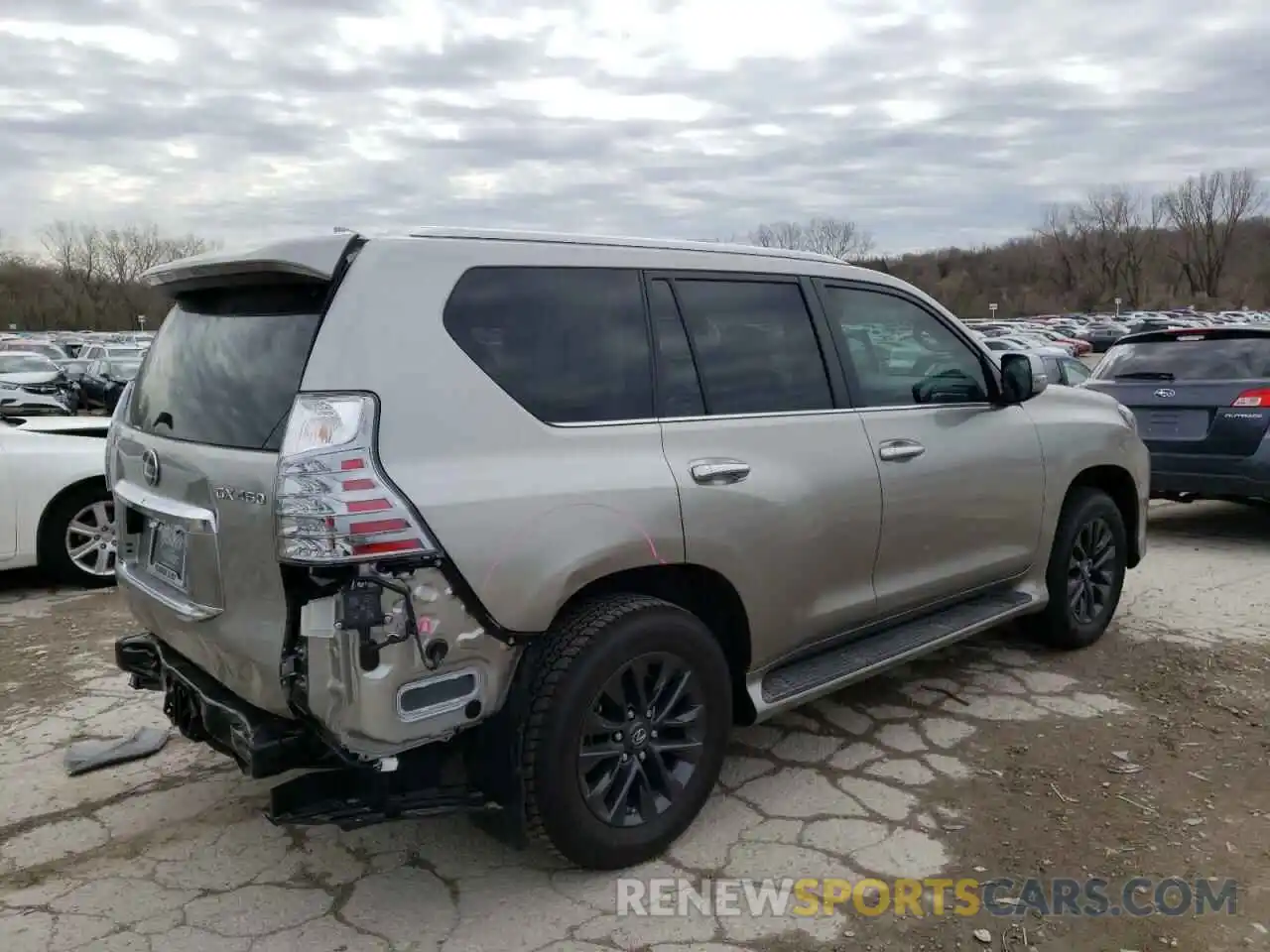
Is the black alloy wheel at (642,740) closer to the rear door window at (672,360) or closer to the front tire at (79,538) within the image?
the rear door window at (672,360)

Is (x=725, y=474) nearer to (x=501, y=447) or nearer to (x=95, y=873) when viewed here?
(x=501, y=447)

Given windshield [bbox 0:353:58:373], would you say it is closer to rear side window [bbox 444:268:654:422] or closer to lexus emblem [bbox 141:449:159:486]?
lexus emblem [bbox 141:449:159:486]

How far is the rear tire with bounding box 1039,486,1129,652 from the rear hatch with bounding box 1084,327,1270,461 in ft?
8.17

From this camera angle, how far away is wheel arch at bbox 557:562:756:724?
2.96 m

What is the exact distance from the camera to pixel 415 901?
2.89 metres

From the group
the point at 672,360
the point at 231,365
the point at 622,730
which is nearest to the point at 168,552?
the point at 231,365

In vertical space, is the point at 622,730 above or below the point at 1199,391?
below

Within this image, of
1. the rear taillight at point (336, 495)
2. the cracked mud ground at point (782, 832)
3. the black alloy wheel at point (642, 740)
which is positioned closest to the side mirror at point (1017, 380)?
the cracked mud ground at point (782, 832)

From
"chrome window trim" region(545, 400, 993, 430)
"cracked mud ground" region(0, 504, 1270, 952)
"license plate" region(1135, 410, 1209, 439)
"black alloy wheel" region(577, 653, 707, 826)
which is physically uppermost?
"chrome window trim" region(545, 400, 993, 430)

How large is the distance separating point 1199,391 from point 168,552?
7.04 meters

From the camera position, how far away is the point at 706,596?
324cm

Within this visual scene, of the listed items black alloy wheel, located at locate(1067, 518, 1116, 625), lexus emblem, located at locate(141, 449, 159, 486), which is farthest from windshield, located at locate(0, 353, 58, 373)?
black alloy wheel, located at locate(1067, 518, 1116, 625)

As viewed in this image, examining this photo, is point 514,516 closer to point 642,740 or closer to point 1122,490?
point 642,740

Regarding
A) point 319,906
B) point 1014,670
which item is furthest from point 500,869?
point 1014,670
